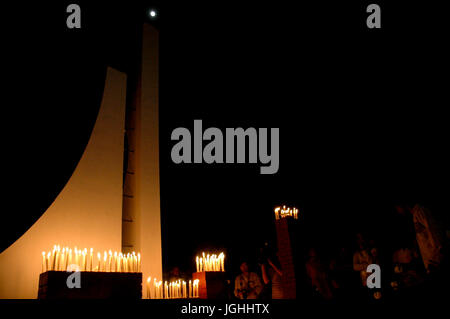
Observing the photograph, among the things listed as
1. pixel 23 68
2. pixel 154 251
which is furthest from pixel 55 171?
pixel 154 251

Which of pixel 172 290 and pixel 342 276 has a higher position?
pixel 172 290

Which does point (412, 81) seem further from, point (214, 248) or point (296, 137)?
point (214, 248)

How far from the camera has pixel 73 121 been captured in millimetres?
3449

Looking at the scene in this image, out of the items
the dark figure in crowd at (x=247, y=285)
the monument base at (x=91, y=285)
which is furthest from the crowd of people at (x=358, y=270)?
the monument base at (x=91, y=285)

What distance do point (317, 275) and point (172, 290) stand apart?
9.03 ft

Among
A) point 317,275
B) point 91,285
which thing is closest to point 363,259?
point 317,275

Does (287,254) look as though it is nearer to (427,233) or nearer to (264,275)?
(264,275)

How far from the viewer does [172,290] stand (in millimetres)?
4602

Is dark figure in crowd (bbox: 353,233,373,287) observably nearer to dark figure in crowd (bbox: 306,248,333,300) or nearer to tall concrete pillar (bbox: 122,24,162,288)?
dark figure in crowd (bbox: 306,248,333,300)

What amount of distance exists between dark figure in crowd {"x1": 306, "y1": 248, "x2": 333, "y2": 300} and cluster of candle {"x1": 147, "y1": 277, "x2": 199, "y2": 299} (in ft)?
7.63

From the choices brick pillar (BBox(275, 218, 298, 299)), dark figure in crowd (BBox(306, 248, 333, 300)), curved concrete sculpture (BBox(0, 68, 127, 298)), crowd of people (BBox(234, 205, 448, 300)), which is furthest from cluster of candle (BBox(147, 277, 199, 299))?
dark figure in crowd (BBox(306, 248, 333, 300))

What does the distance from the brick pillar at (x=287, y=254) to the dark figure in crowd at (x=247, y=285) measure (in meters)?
0.46

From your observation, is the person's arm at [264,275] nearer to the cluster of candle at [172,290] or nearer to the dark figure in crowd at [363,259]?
the dark figure in crowd at [363,259]

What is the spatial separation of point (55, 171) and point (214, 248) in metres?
8.79
